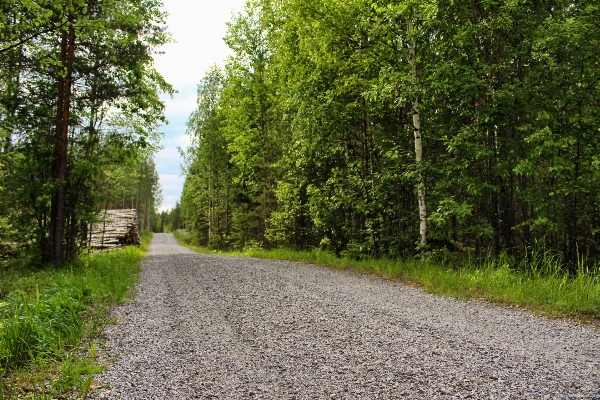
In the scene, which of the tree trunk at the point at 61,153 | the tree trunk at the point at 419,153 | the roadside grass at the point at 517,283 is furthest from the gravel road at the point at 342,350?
the tree trunk at the point at 61,153

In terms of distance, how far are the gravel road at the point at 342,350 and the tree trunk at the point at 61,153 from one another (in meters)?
5.59

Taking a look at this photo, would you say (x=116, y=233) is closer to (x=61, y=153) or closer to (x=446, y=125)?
(x=61, y=153)

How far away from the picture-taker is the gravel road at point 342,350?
2.93 metres

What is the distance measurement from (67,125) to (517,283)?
11319 mm

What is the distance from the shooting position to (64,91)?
1017 cm

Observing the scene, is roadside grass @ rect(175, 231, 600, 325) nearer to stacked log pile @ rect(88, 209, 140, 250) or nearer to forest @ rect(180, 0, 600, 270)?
forest @ rect(180, 0, 600, 270)

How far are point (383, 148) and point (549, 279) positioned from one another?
5.63m

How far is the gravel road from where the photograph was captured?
2932mm

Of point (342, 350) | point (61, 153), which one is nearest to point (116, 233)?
point (61, 153)

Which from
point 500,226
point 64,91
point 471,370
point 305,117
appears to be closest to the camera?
point 471,370

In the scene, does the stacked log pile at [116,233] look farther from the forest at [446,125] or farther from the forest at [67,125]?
the forest at [446,125]

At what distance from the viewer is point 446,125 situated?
970 cm

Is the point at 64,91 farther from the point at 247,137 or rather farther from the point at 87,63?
the point at 247,137

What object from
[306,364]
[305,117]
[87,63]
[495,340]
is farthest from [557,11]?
[87,63]
